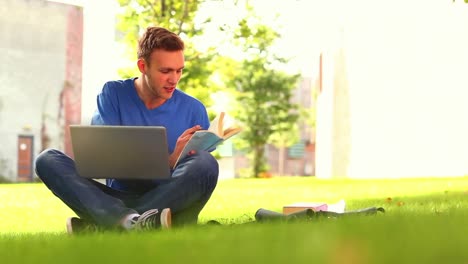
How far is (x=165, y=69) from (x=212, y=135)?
1.43 feet

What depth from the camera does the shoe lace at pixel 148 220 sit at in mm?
2641

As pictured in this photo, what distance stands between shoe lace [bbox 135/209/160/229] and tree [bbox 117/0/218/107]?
12.8 metres

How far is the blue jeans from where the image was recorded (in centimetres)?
285

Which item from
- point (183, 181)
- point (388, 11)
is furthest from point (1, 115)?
point (183, 181)

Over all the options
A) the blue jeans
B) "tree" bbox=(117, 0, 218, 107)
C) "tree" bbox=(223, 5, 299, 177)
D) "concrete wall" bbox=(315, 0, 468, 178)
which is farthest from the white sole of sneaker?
"tree" bbox=(223, 5, 299, 177)

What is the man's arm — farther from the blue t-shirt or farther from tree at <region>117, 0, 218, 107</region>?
tree at <region>117, 0, 218, 107</region>

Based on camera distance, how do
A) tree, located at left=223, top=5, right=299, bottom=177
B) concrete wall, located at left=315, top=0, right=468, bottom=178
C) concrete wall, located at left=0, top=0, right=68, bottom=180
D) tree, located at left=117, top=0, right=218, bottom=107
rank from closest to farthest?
concrete wall, located at left=315, top=0, right=468, bottom=178 → tree, located at left=117, top=0, right=218, bottom=107 → concrete wall, located at left=0, top=0, right=68, bottom=180 → tree, located at left=223, top=5, right=299, bottom=177

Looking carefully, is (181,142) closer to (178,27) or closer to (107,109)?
(107,109)

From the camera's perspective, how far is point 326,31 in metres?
17.4

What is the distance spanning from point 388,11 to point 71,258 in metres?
14.2

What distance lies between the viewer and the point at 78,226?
2961mm

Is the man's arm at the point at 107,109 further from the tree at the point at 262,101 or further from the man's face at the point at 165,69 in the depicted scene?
the tree at the point at 262,101

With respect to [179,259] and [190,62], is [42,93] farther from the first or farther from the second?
[179,259]

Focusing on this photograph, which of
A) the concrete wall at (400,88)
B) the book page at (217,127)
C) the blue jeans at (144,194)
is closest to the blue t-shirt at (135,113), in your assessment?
the blue jeans at (144,194)
